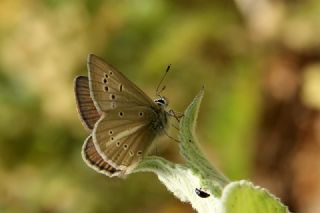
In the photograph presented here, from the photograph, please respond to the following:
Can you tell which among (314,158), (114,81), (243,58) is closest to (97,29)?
(243,58)

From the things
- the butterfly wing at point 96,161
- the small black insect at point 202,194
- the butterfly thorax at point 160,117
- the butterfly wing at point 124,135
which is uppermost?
the butterfly thorax at point 160,117

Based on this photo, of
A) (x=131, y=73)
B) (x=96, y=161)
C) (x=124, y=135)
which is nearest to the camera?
(x=96, y=161)

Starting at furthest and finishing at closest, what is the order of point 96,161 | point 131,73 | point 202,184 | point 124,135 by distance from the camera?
1. point 131,73
2. point 124,135
3. point 96,161
4. point 202,184

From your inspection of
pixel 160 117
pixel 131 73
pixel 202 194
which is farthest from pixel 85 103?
pixel 131 73

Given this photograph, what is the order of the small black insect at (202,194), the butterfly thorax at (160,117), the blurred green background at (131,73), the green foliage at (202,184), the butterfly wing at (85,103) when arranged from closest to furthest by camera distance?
the green foliage at (202,184), the small black insect at (202,194), the butterfly wing at (85,103), the butterfly thorax at (160,117), the blurred green background at (131,73)

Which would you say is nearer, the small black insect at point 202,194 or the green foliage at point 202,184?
the green foliage at point 202,184

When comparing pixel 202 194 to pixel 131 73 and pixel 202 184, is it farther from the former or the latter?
pixel 131 73

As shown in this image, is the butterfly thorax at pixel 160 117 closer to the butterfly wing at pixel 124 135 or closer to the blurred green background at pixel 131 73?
the butterfly wing at pixel 124 135

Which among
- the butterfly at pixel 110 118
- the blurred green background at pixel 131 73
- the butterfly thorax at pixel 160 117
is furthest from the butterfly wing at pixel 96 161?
the blurred green background at pixel 131 73
